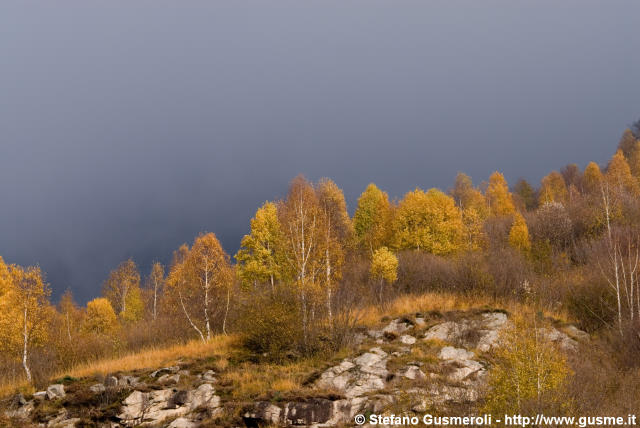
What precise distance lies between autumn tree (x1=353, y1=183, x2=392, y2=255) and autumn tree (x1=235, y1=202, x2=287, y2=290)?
1583cm

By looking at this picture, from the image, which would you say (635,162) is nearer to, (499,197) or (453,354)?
(499,197)

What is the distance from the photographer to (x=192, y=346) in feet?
69.2

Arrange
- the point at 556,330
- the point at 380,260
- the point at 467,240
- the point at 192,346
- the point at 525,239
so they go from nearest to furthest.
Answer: the point at 556,330
the point at 192,346
the point at 380,260
the point at 525,239
the point at 467,240

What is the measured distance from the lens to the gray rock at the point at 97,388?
14.7 m

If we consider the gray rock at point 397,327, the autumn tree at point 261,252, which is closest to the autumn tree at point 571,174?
the autumn tree at point 261,252

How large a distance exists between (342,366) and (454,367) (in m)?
4.05

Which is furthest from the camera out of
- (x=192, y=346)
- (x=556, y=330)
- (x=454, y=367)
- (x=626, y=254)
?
(x=626, y=254)

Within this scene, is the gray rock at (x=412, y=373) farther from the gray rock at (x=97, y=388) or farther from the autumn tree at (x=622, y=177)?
the autumn tree at (x=622, y=177)

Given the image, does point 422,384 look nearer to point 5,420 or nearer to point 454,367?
point 454,367

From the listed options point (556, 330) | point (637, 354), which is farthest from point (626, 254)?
point (637, 354)

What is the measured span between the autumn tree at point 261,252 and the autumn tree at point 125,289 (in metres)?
25.4

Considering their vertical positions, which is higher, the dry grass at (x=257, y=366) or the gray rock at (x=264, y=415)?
the dry grass at (x=257, y=366)

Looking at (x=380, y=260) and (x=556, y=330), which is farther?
(x=380, y=260)

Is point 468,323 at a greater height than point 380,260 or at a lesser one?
lesser
